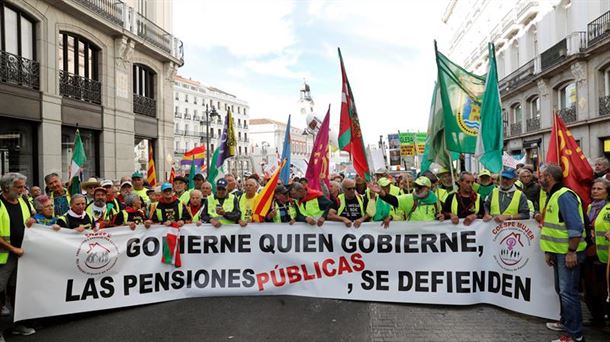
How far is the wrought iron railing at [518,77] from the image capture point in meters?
28.1

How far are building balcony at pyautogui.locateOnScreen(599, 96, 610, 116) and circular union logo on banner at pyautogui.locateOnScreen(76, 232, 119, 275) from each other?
2142cm

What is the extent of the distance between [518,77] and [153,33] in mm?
23276

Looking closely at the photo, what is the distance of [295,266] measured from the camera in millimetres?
6008

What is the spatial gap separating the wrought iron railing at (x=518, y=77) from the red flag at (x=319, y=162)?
24.6 metres

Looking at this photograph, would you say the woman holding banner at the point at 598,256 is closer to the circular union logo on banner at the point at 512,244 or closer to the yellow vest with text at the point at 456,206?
the circular union logo on banner at the point at 512,244

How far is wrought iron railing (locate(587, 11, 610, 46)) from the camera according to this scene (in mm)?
19605

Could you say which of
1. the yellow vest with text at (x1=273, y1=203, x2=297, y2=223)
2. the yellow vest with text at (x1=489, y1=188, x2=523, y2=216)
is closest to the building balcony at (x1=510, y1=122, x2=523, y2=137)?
the yellow vest with text at (x1=489, y1=188, x2=523, y2=216)

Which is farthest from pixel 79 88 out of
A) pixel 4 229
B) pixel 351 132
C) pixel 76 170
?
pixel 351 132

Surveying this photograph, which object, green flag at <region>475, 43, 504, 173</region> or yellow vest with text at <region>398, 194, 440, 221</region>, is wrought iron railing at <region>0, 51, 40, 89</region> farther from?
green flag at <region>475, 43, 504, 173</region>

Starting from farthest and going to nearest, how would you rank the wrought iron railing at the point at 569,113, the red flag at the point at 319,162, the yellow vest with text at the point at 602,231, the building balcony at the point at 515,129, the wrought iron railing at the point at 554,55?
the building balcony at the point at 515,129 < the wrought iron railing at the point at 554,55 < the wrought iron railing at the point at 569,113 < the red flag at the point at 319,162 < the yellow vest with text at the point at 602,231

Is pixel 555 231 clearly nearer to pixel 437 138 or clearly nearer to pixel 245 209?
pixel 437 138

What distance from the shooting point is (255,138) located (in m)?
123

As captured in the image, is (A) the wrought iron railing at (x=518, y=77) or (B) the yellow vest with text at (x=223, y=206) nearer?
(B) the yellow vest with text at (x=223, y=206)

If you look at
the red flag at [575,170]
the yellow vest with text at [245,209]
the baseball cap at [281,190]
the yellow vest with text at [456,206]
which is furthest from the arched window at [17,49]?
the red flag at [575,170]
